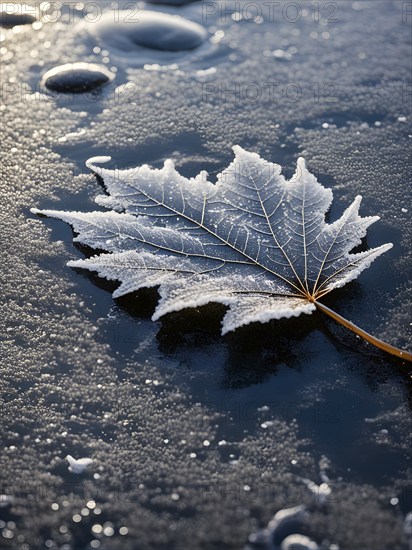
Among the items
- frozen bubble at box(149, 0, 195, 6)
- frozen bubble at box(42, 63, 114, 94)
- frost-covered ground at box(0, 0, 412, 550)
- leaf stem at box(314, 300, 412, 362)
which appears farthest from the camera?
frozen bubble at box(149, 0, 195, 6)

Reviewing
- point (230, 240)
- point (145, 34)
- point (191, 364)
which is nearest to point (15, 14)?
point (145, 34)

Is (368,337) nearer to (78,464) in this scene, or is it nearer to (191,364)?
(191,364)

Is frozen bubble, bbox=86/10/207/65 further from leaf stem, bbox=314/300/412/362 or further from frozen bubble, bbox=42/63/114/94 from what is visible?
leaf stem, bbox=314/300/412/362

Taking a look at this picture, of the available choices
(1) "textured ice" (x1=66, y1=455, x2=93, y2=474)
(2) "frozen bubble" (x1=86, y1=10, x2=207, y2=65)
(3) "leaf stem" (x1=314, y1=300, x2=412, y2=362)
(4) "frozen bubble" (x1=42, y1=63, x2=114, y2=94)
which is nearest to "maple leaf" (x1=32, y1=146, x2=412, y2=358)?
(3) "leaf stem" (x1=314, y1=300, x2=412, y2=362)

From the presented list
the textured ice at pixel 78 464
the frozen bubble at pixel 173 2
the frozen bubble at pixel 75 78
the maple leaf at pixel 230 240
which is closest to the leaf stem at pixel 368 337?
the maple leaf at pixel 230 240

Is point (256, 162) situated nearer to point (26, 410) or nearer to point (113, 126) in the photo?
point (113, 126)

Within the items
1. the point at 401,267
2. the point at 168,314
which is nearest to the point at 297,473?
the point at 168,314
